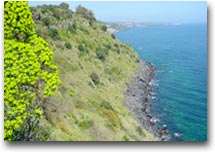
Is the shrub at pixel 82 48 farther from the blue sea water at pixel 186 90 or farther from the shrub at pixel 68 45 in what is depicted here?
the blue sea water at pixel 186 90

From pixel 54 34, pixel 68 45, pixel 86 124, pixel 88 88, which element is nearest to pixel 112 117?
pixel 86 124

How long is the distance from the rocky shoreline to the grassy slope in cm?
39

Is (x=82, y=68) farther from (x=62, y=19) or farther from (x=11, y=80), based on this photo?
(x=11, y=80)

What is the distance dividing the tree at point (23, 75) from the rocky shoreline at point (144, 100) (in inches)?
138

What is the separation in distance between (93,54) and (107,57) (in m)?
1.59

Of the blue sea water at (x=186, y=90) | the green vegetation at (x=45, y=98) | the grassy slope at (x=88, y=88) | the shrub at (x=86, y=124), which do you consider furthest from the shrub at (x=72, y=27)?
the shrub at (x=86, y=124)

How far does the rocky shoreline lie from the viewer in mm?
13061

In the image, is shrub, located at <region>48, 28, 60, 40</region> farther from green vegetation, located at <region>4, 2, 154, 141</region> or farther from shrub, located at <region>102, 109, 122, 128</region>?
shrub, located at <region>102, 109, 122, 128</region>

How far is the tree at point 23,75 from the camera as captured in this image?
7262mm

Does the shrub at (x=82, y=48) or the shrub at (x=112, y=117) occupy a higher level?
the shrub at (x=82, y=48)

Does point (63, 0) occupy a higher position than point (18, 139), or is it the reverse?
point (63, 0)

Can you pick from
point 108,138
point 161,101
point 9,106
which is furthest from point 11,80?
point 161,101

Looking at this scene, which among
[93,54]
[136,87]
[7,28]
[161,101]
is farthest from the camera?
[93,54]

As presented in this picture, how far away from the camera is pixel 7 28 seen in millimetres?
7938
